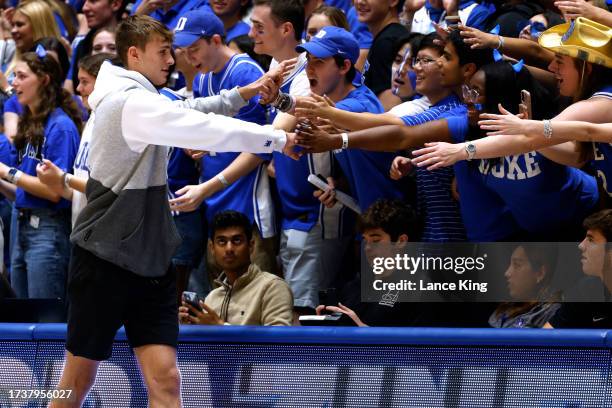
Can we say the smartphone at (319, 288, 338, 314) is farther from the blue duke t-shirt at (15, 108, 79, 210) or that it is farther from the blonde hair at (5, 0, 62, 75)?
the blonde hair at (5, 0, 62, 75)

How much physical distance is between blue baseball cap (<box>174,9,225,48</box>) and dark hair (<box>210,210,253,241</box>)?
1143 millimetres

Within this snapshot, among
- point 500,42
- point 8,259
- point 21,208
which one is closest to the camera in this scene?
point 500,42

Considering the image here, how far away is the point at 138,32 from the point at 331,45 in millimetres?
1698

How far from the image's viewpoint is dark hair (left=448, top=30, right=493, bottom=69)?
6555 millimetres

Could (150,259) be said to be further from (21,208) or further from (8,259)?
(8,259)

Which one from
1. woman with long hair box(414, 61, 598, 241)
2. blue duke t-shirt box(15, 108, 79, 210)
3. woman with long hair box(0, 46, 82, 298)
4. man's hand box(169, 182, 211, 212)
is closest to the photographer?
woman with long hair box(414, 61, 598, 241)

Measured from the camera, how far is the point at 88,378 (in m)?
5.45

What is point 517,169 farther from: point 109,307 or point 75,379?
point 75,379

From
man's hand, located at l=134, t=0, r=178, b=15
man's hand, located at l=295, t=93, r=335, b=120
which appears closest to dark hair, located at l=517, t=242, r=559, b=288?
man's hand, located at l=295, t=93, r=335, b=120

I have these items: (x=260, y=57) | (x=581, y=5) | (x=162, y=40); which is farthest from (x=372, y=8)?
(x=162, y=40)

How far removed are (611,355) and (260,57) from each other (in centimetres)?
379

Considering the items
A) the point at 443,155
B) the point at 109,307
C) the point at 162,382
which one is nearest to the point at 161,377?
the point at 162,382

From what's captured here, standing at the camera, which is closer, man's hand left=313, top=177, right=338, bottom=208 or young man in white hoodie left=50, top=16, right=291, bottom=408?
young man in white hoodie left=50, top=16, right=291, bottom=408

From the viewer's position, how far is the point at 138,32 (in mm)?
5574
